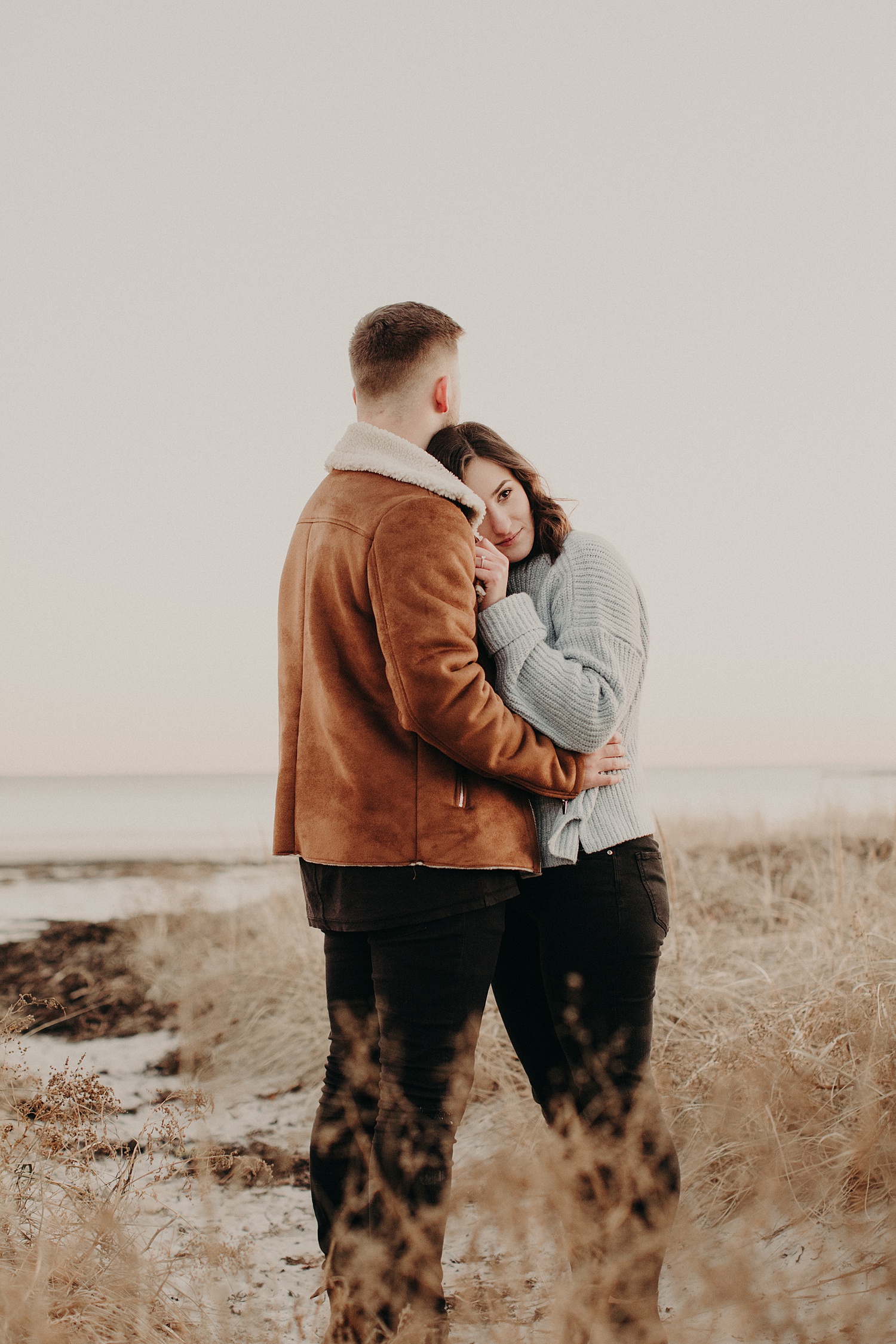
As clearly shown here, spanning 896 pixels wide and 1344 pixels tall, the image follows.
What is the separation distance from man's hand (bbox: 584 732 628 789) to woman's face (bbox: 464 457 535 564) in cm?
48

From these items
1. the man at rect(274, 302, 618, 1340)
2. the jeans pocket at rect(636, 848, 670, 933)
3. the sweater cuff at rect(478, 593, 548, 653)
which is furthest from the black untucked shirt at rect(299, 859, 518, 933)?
the sweater cuff at rect(478, 593, 548, 653)

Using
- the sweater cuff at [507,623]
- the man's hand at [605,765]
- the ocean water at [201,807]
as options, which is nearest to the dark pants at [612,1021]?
the man's hand at [605,765]

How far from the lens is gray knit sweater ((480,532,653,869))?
1.70 m

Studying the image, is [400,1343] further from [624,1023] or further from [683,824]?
[683,824]

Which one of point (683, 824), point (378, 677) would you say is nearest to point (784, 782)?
point (683, 824)

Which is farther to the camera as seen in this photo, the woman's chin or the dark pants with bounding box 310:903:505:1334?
the woman's chin

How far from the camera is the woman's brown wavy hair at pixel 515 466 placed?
1.91 metres

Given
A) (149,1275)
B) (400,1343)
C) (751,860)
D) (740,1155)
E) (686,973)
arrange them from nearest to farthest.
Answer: (400,1343) → (149,1275) → (740,1155) → (686,973) → (751,860)

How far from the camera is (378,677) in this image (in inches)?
65.6

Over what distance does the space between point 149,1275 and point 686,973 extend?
218 centimetres

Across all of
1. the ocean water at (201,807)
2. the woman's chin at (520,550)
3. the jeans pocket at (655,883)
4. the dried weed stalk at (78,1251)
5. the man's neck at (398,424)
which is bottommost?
the ocean water at (201,807)

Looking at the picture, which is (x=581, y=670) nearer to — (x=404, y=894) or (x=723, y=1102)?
(x=404, y=894)

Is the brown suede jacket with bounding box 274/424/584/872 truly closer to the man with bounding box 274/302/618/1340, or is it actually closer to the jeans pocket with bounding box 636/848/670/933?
the man with bounding box 274/302/618/1340

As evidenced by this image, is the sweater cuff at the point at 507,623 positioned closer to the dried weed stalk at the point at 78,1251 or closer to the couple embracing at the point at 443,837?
the couple embracing at the point at 443,837
